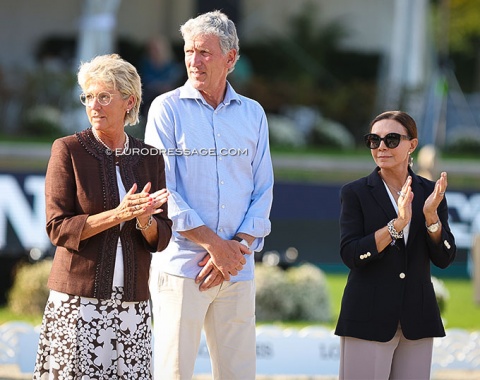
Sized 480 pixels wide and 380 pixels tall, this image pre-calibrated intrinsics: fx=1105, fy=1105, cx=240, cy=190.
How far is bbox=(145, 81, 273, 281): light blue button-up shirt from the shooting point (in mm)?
5137

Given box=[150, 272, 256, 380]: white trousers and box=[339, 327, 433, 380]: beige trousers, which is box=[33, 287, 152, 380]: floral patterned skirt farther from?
box=[339, 327, 433, 380]: beige trousers

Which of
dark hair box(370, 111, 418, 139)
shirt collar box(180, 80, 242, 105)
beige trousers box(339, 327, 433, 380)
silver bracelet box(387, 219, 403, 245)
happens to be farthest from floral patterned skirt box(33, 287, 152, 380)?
dark hair box(370, 111, 418, 139)

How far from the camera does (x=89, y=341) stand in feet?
15.1

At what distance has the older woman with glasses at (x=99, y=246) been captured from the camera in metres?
4.57

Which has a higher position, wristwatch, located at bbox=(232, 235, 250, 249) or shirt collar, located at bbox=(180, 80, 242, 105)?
shirt collar, located at bbox=(180, 80, 242, 105)

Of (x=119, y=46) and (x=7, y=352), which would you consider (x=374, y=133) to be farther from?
(x=119, y=46)

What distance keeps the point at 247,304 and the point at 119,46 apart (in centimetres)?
1791

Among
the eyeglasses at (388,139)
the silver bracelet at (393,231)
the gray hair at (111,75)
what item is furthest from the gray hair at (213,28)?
the silver bracelet at (393,231)

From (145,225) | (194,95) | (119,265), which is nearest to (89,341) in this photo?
(119,265)

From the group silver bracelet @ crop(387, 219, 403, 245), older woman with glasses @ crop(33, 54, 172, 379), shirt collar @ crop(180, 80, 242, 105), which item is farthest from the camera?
shirt collar @ crop(180, 80, 242, 105)

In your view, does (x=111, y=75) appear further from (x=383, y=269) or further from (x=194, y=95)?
(x=383, y=269)

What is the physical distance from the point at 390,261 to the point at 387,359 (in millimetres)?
442

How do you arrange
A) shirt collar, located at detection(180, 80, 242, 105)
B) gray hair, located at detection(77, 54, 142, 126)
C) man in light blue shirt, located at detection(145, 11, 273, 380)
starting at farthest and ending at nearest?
shirt collar, located at detection(180, 80, 242, 105)
man in light blue shirt, located at detection(145, 11, 273, 380)
gray hair, located at detection(77, 54, 142, 126)

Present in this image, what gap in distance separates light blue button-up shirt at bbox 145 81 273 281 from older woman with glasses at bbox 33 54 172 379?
38 cm
